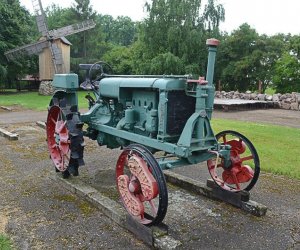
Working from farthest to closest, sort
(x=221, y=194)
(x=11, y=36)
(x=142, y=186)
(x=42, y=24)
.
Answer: (x=11, y=36)
(x=42, y=24)
(x=221, y=194)
(x=142, y=186)

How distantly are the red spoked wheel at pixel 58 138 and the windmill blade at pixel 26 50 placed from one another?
18811mm

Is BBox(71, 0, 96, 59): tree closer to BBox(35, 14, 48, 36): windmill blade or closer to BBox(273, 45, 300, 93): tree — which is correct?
BBox(35, 14, 48, 36): windmill blade

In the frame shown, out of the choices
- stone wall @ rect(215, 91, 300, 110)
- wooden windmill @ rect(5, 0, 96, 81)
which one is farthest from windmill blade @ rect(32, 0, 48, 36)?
stone wall @ rect(215, 91, 300, 110)

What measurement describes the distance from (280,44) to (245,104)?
8.66 meters

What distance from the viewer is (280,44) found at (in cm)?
2305

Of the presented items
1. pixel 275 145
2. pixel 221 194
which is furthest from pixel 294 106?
pixel 221 194

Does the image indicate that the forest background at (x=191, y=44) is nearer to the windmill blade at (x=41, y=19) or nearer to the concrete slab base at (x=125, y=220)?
the windmill blade at (x=41, y=19)

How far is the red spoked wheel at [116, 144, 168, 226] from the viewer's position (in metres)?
3.20

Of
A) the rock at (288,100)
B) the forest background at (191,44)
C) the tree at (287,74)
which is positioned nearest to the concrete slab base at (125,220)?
the rock at (288,100)

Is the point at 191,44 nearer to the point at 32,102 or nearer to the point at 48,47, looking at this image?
the point at 48,47

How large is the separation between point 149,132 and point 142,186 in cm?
93

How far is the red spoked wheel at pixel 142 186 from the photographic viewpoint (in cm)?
320

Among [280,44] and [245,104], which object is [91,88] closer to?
[245,104]

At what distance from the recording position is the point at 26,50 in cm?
2284
